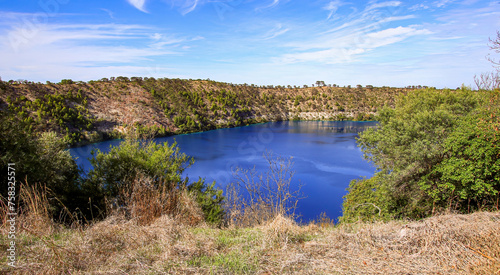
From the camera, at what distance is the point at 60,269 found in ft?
9.77

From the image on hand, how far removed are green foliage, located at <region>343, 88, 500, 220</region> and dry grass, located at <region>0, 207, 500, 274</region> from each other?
3.46 m

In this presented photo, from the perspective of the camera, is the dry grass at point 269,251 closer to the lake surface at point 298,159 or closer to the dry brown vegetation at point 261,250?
the dry brown vegetation at point 261,250

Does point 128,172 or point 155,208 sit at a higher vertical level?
point 155,208

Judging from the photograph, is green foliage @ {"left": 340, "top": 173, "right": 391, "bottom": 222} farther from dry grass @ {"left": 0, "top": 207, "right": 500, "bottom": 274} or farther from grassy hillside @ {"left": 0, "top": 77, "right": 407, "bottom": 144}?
grassy hillside @ {"left": 0, "top": 77, "right": 407, "bottom": 144}

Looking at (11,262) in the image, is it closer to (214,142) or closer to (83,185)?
(83,185)

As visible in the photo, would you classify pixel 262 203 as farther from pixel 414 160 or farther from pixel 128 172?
pixel 414 160

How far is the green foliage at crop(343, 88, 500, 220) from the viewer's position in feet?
27.8

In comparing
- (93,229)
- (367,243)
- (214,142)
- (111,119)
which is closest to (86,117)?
(111,119)

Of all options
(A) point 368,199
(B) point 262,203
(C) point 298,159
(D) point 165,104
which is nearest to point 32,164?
(B) point 262,203

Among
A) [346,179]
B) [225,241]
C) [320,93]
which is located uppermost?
[320,93]

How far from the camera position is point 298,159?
29828mm

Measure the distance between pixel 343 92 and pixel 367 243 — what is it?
8021 cm

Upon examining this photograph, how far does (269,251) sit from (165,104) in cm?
5080

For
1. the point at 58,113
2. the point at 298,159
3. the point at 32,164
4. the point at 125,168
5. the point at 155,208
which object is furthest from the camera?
the point at 58,113
